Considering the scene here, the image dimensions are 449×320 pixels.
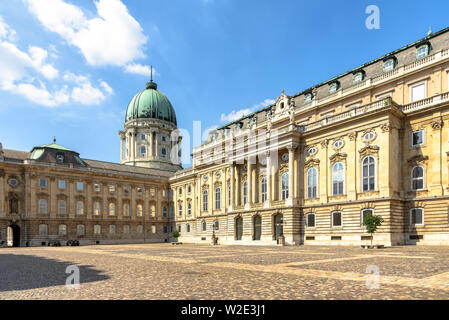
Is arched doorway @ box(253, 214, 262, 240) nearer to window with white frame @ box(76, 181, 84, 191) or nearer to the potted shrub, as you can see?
the potted shrub

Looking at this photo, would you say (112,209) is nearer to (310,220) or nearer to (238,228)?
(238,228)

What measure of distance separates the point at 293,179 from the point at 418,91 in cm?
1717

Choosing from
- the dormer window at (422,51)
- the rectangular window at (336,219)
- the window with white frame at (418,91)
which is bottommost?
the rectangular window at (336,219)

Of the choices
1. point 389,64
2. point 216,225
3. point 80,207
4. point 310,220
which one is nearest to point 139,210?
point 80,207

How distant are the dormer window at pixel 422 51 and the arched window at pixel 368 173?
43.3 ft

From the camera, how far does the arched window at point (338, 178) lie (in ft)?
137

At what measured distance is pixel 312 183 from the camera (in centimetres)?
4522

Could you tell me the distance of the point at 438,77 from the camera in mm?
38719

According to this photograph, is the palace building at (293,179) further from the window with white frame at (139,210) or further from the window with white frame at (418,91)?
the window with white frame at (139,210)

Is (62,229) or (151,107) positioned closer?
(62,229)

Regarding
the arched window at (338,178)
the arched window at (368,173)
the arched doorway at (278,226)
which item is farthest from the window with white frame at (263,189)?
the arched window at (368,173)

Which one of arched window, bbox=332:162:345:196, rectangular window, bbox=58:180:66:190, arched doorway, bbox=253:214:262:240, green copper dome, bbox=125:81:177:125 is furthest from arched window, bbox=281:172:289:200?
green copper dome, bbox=125:81:177:125

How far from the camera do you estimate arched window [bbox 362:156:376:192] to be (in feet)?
127

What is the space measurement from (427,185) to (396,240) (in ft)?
20.4
